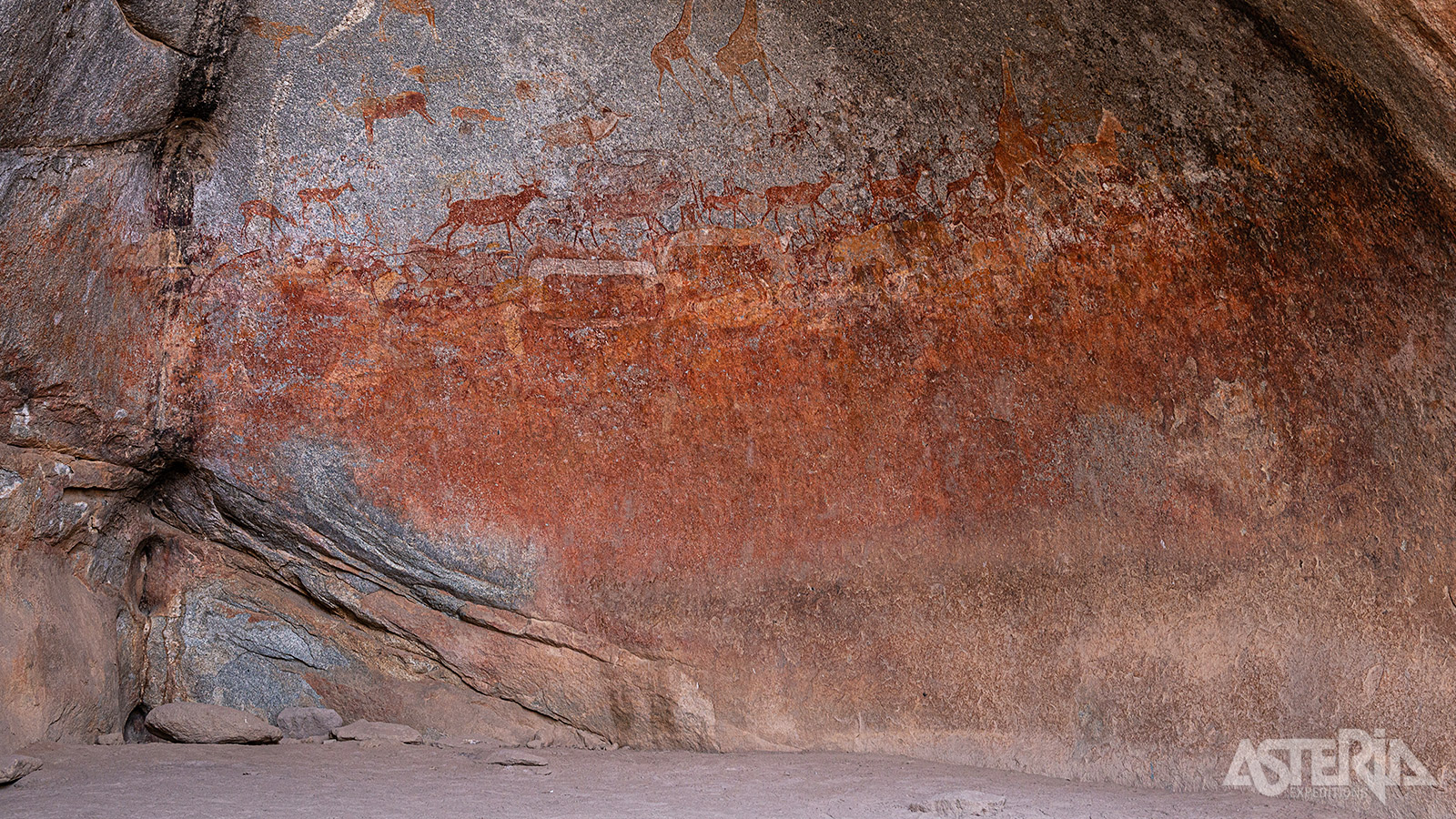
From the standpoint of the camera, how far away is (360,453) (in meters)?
3.90

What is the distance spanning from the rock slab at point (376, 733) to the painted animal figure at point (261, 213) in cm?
191

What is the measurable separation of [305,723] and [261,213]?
194 cm

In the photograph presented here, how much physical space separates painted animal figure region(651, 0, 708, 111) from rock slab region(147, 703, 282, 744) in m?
2.71

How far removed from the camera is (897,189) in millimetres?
4031

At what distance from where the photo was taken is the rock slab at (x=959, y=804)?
3.06 metres

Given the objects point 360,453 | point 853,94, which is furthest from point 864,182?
point 360,453

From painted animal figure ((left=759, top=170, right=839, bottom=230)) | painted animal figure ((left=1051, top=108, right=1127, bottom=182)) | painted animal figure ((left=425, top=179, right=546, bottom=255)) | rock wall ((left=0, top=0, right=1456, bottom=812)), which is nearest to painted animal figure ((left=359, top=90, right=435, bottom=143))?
rock wall ((left=0, top=0, right=1456, bottom=812))

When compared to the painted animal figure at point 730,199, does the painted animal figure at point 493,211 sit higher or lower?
lower

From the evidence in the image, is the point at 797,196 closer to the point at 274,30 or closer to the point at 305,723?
the point at 274,30

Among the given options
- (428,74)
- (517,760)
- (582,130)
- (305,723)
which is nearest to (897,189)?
(582,130)

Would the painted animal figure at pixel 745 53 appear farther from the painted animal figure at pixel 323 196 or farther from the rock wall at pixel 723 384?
the painted animal figure at pixel 323 196

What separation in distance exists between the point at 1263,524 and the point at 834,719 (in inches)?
67.8

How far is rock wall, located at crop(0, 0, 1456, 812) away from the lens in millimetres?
3561

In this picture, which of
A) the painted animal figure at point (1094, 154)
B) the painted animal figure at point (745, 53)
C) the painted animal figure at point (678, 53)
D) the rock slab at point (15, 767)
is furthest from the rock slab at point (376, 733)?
the painted animal figure at point (1094, 154)
